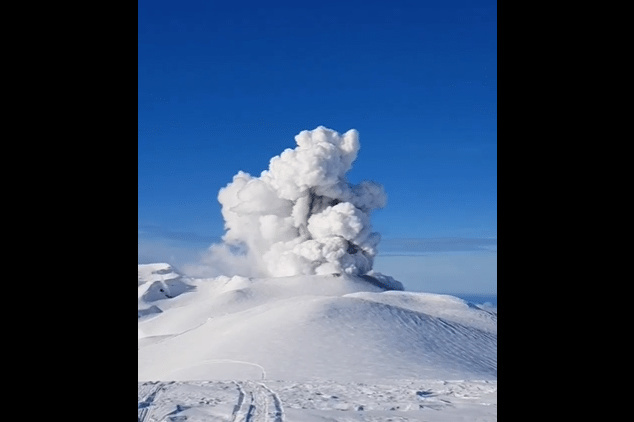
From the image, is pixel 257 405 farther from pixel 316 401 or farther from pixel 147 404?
pixel 147 404

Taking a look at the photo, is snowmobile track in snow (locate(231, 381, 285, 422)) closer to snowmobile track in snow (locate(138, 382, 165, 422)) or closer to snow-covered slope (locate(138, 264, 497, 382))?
snowmobile track in snow (locate(138, 382, 165, 422))

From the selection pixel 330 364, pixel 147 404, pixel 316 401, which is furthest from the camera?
pixel 330 364

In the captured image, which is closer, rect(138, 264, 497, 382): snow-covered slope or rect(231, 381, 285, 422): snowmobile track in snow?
rect(231, 381, 285, 422): snowmobile track in snow

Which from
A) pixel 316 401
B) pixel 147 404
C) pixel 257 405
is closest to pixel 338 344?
pixel 316 401

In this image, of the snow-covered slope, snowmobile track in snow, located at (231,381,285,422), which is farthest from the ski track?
the snow-covered slope
